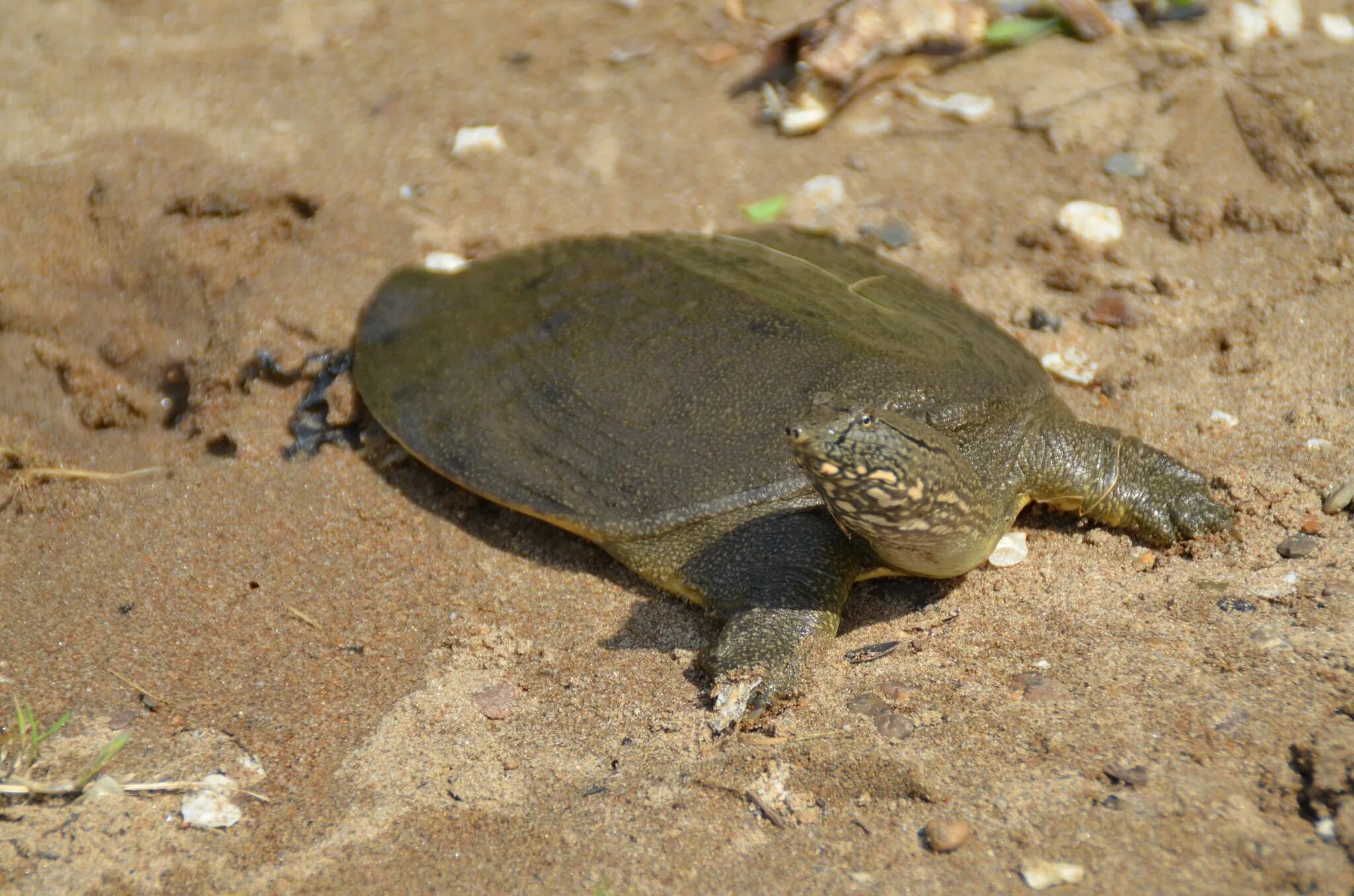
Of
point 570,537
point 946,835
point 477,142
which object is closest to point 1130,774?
point 946,835

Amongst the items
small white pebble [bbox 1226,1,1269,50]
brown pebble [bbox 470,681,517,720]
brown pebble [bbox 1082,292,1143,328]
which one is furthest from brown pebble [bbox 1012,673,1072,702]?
small white pebble [bbox 1226,1,1269,50]

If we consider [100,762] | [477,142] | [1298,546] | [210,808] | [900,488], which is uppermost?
[900,488]

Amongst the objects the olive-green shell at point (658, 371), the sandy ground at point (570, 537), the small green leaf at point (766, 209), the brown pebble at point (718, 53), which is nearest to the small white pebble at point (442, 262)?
the sandy ground at point (570, 537)

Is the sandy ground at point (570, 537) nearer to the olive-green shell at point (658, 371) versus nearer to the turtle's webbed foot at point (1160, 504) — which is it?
the turtle's webbed foot at point (1160, 504)

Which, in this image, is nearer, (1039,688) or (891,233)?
(1039,688)

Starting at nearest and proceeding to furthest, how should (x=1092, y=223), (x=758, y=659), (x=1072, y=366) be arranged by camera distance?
(x=758, y=659) → (x=1072, y=366) → (x=1092, y=223)

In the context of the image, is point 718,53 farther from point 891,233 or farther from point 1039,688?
point 1039,688
